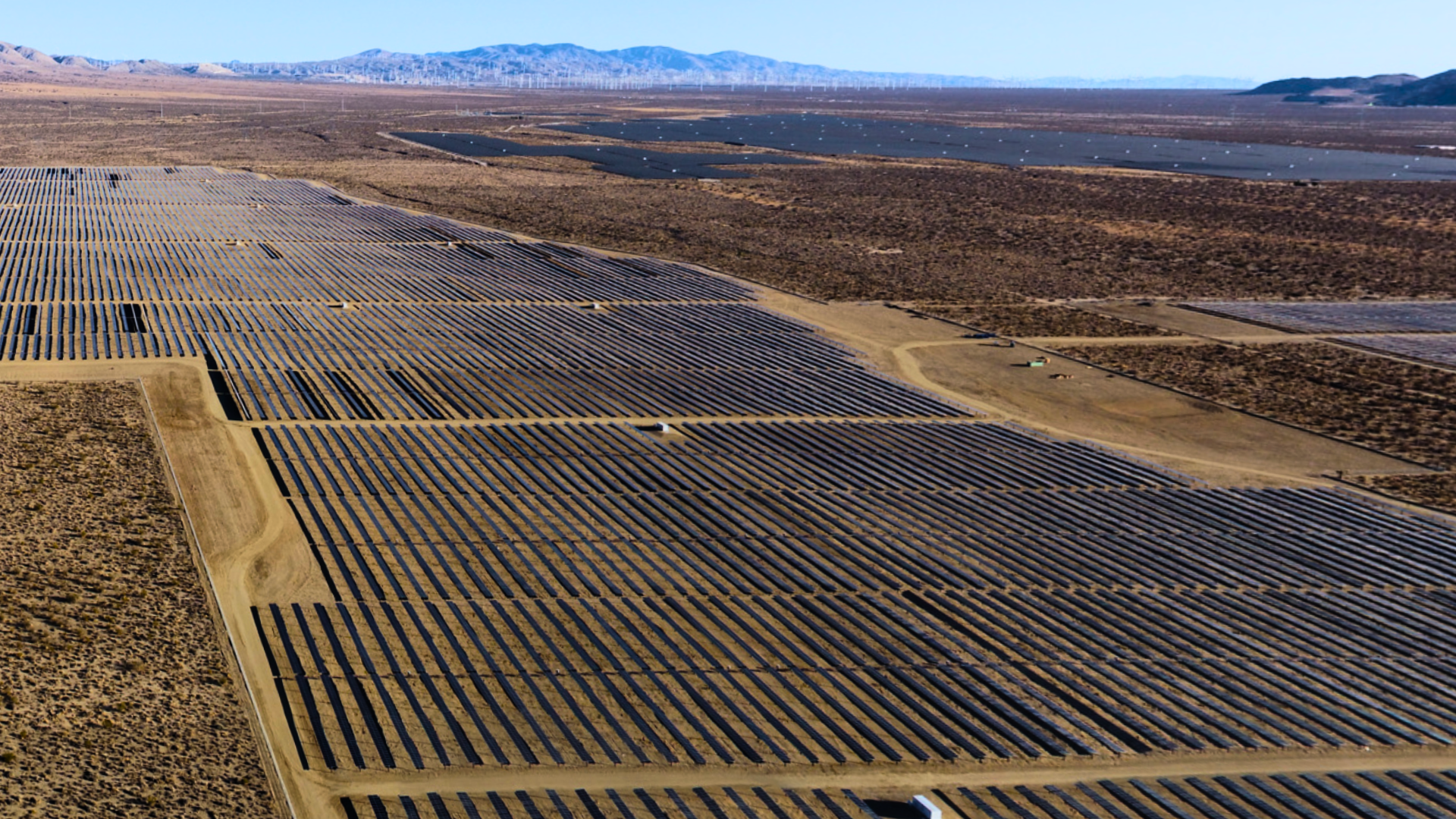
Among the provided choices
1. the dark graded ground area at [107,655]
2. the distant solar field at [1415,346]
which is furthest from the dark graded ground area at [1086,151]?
the dark graded ground area at [107,655]

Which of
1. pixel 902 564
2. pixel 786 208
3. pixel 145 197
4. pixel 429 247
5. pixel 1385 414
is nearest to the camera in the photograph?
pixel 902 564

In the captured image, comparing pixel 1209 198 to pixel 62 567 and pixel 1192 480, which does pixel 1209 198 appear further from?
pixel 62 567

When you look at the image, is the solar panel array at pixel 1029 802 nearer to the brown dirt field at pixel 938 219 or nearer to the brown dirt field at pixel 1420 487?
the brown dirt field at pixel 1420 487

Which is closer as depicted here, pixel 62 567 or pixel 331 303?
pixel 62 567

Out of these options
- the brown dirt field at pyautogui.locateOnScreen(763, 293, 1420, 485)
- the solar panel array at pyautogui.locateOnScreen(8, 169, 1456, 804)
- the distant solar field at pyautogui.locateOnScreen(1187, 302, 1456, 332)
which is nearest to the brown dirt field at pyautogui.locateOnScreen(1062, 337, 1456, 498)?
the brown dirt field at pyautogui.locateOnScreen(763, 293, 1420, 485)

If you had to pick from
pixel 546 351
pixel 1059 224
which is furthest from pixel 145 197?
pixel 1059 224

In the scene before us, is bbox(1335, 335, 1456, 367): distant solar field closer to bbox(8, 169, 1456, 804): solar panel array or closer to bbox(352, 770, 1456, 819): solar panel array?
bbox(8, 169, 1456, 804): solar panel array

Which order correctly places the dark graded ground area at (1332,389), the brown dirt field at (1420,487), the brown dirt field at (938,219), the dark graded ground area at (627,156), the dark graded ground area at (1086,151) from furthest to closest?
the dark graded ground area at (1086,151), the dark graded ground area at (627,156), the brown dirt field at (938,219), the dark graded ground area at (1332,389), the brown dirt field at (1420,487)

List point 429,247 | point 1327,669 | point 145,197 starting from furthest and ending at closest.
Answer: point 145,197, point 429,247, point 1327,669
